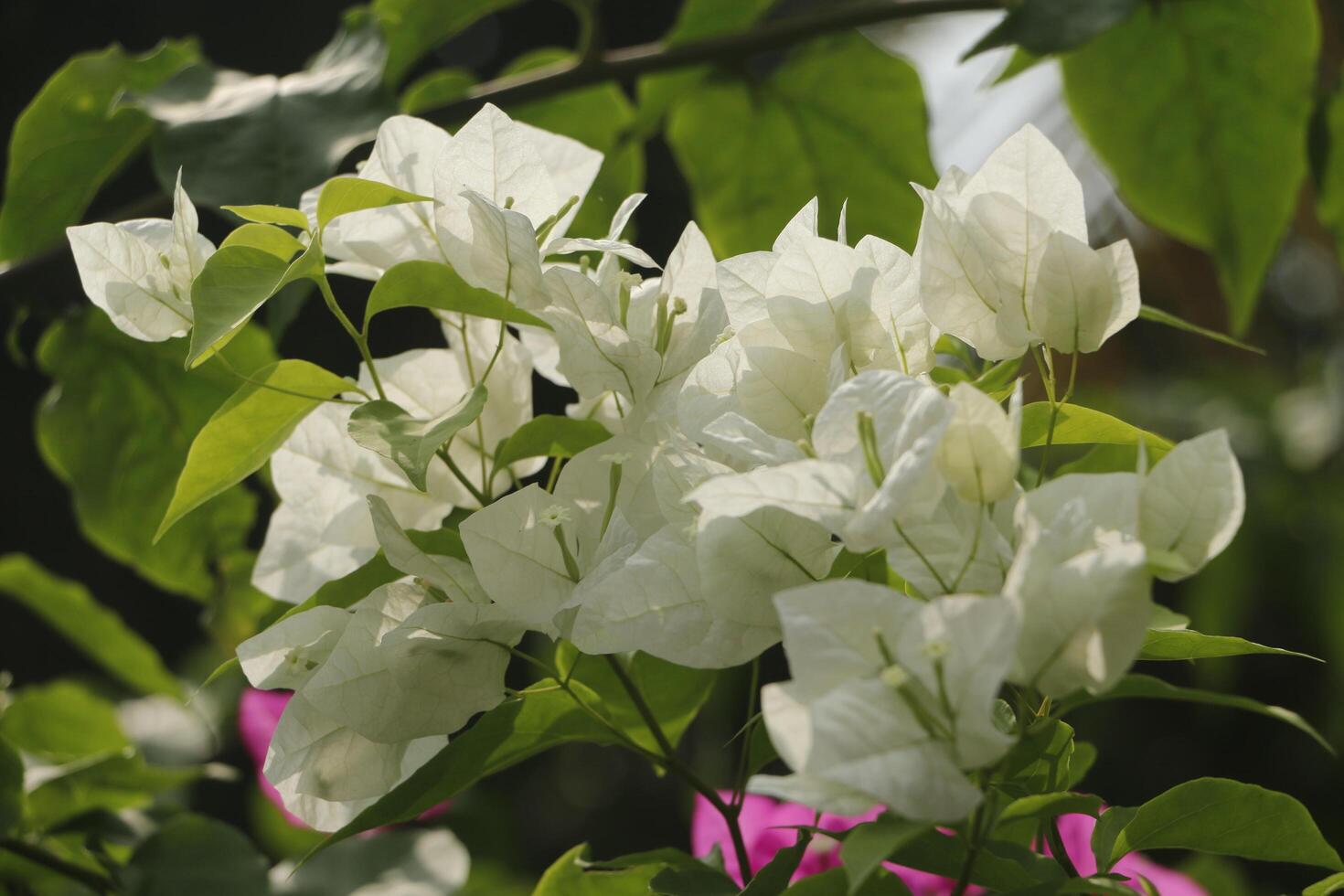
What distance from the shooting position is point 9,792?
40 centimetres

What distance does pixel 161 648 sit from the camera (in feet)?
3.83

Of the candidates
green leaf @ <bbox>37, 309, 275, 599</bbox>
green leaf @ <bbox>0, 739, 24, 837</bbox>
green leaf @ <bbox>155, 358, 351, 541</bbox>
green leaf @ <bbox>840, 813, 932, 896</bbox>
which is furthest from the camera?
green leaf @ <bbox>37, 309, 275, 599</bbox>

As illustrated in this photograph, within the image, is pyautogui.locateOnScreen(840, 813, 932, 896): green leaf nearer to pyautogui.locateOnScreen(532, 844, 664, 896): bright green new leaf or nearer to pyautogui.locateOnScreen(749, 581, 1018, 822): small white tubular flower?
pyautogui.locateOnScreen(749, 581, 1018, 822): small white tubular flower

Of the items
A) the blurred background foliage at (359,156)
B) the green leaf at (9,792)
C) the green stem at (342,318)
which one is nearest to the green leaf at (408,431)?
the green stem at (342,318)

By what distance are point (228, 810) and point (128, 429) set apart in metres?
0.71

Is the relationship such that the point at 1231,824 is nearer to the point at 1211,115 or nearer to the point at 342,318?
the point at 342,318

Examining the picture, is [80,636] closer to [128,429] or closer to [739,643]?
[128,429]

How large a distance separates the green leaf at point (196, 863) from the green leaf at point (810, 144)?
0.33 metres

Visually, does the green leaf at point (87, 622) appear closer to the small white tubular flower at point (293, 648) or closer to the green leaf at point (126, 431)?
the green leaf at point (126, 431)

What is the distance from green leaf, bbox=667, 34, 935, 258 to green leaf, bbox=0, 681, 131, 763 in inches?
14.2

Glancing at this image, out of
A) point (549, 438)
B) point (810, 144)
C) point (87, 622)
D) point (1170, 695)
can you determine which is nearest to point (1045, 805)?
point (1170, 695)

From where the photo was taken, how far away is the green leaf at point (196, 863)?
432 millimetres

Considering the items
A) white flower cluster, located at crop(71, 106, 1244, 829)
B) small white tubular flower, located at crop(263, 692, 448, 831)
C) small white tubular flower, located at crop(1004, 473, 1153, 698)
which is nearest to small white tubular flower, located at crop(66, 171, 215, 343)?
white flower cluster, located at crop(71, 106, 1244, 829)

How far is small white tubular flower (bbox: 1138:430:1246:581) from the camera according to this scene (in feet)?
0.70
